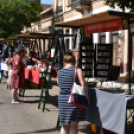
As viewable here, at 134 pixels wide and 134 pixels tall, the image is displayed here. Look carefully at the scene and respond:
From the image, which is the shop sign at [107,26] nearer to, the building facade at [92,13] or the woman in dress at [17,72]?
the building facade at [92,13]

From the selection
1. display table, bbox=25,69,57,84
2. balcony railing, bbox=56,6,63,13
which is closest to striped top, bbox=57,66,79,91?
display table, bbox=25,69,57,84

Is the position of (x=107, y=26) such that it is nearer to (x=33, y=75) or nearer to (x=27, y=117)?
(x=27, y=117)

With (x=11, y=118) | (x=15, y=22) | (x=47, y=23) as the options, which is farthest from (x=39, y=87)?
(x=47, y=23)

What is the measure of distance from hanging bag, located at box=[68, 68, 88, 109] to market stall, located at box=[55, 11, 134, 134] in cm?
41

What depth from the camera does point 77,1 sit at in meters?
20.0

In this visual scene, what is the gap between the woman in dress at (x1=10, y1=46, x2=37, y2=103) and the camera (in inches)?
344

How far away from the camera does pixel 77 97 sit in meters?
4.73

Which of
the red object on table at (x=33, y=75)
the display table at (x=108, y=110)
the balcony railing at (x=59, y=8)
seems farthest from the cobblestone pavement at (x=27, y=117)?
the balcony railing at (x=59, y=8)

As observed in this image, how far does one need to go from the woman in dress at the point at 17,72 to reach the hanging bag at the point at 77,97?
14.1ft

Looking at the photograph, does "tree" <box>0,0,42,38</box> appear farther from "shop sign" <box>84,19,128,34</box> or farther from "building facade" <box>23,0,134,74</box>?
"shop sign" <box>84,19,128,34</box>

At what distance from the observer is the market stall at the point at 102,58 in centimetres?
494

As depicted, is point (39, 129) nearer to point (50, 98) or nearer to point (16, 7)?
point (50, 98)

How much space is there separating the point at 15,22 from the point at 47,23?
21.5 feet

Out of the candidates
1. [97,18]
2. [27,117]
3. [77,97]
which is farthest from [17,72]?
[77,97]
